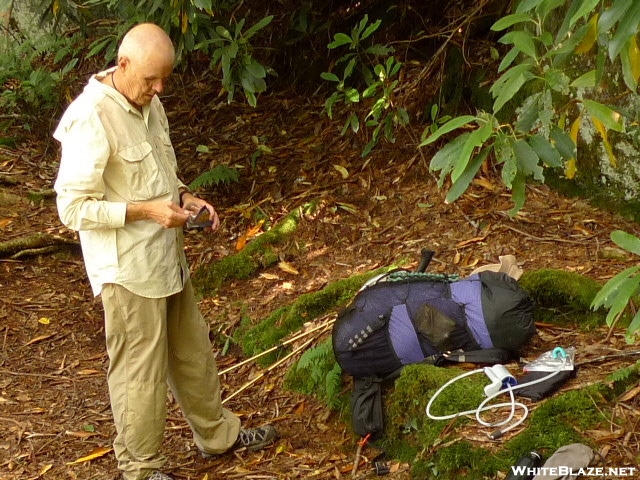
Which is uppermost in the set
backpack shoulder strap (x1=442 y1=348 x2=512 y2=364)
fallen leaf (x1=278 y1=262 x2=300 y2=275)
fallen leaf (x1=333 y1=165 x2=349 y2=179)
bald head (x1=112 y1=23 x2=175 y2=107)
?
bald head (x1=112 y1=23 x2=175 y2=107)

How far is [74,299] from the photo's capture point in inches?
247

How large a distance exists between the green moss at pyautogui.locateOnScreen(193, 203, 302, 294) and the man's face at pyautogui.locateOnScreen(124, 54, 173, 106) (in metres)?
2.57

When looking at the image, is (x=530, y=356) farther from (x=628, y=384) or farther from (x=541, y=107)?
(x=541, y=107)

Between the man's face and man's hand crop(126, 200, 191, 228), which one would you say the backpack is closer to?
man's hand crop(126, 200, 191, 228)

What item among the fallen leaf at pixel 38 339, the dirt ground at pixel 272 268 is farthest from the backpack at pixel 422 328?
the fallen leaf at pixel 38 339

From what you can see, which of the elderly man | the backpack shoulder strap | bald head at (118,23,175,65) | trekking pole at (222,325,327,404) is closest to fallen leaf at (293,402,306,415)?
trekking pole at (222,325,327,404)

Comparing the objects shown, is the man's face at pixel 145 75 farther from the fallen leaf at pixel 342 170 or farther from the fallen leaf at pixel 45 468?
the fallen leaf at pixel 342 170

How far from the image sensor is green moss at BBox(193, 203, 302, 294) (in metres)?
6.04

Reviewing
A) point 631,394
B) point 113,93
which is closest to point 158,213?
point 113,93

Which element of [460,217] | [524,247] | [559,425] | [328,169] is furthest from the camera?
[328,169]

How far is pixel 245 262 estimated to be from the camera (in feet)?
19.9

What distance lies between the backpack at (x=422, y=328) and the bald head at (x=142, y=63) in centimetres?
165

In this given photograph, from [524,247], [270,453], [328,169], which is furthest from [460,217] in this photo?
[270,453]

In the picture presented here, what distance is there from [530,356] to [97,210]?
2.32 metres
